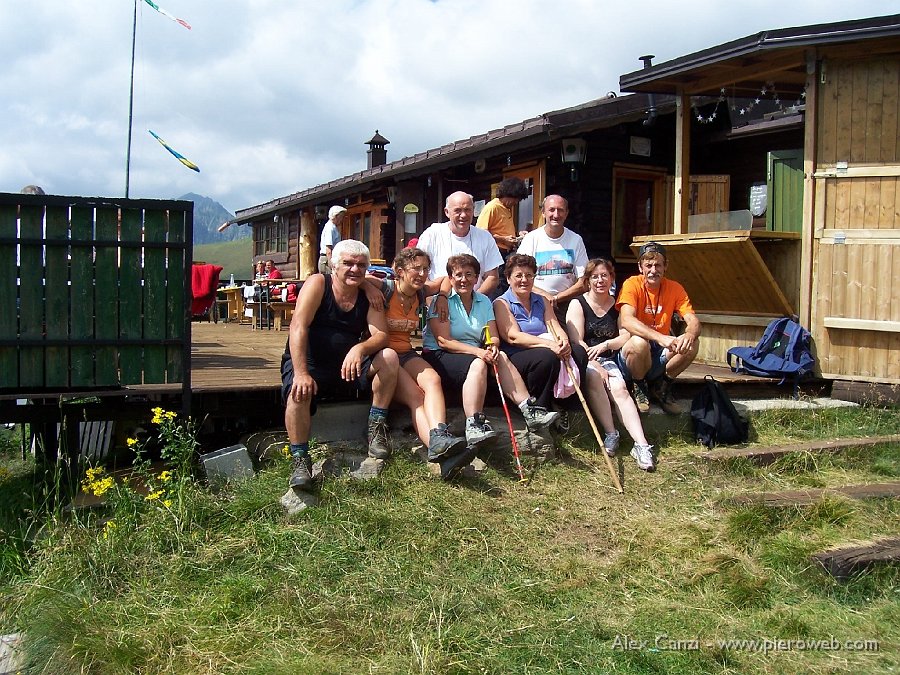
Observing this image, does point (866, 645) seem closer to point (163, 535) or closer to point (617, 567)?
point (617, 567)

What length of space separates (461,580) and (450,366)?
1686mm

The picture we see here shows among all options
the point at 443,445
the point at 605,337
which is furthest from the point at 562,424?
the point at 443,445

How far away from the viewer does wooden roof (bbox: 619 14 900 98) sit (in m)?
6.00

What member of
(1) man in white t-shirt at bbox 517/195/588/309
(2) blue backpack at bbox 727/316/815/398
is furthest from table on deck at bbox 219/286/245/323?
(2) blue backpack at bbox 727/316/815/398

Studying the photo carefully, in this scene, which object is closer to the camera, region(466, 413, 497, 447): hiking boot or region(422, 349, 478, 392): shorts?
region(466, 413, 497, 447): hiking boot

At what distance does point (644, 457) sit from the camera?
4.91 m

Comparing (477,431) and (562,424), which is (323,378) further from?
(562,424)

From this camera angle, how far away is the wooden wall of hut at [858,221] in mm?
6199

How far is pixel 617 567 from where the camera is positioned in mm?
3717

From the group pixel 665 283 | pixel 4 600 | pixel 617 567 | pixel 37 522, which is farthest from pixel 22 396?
pixel 665 283

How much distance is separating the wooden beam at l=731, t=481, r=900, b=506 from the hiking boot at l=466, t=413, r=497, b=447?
1392mm

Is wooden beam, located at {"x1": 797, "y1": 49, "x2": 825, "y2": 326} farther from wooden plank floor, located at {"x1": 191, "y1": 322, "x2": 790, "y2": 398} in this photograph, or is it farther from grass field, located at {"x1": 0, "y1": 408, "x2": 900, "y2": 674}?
grass field, located at {"x1": 0, "y1": 408, "x2": 900, "y2": 674}

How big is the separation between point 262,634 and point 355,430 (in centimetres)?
209

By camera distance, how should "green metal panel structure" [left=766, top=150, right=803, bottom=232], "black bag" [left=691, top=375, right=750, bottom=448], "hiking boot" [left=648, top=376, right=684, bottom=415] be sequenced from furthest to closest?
"green metal panel structure" [left=766, top=150, right=803, bottom=232], "hiking boot" [left=648, top=376, right=684, bottom=415], "black bag" [left=691, top=375, right=750, bottom=448]
